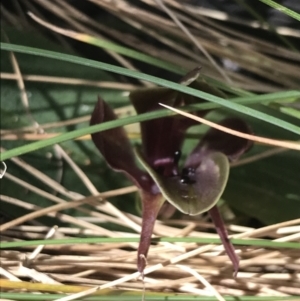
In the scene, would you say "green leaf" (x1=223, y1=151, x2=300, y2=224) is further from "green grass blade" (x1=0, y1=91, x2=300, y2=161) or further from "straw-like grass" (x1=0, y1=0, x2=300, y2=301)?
"green grass blade" (x1=0, y1=91, x2=300, y2=161)

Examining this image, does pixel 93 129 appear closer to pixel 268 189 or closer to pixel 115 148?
pixel 115 148

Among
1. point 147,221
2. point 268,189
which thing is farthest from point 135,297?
point 268,189

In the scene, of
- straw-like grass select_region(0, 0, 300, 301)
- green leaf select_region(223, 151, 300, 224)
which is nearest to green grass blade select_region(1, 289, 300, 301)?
straw-like grass select_region(0, 0, 300, 301)

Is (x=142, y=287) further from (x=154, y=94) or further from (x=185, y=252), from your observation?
(x=154, y=94)

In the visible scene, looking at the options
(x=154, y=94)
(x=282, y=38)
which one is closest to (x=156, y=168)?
(x=154, y=94)

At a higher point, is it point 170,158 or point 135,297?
point 170,158

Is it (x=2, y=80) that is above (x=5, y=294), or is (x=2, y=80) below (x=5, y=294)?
above

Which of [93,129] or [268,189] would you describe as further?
[268,189]
